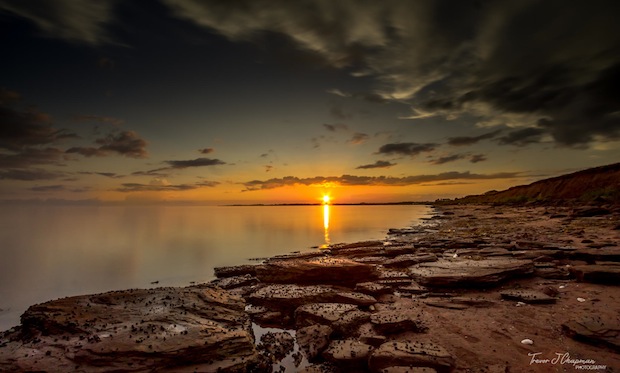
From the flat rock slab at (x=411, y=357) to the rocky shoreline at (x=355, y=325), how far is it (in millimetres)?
24

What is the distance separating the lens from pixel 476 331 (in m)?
8.41

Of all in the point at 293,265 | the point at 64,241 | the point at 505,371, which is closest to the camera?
the point at 505,371

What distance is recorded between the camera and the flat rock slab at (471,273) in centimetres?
1243

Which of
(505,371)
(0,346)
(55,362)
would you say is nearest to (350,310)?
(505,371)

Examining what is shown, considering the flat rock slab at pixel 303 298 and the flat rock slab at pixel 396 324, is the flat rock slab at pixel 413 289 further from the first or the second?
the flat rock slab at pixel 396 324

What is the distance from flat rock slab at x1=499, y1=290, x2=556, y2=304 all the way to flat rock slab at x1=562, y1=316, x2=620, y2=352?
2.10m

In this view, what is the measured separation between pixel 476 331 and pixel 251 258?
20749 millimetres

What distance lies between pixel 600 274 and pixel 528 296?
154 inches

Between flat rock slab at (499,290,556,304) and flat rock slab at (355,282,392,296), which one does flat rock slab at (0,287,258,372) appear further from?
flat rock slab at (499,290,556,304)

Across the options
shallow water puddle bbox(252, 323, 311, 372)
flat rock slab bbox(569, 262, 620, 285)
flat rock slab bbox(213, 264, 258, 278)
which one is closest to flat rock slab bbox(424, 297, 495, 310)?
flat rock slab bbox(569, 262, 620, 285)

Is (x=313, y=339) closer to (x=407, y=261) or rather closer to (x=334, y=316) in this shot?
(x=334, y=316)

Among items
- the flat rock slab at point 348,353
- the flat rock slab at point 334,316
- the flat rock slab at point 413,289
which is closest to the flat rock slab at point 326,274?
the flat rock slab at point 413,289

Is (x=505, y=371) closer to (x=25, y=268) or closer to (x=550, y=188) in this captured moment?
(x=25, y=268)

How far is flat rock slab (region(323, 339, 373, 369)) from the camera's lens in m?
7.12
